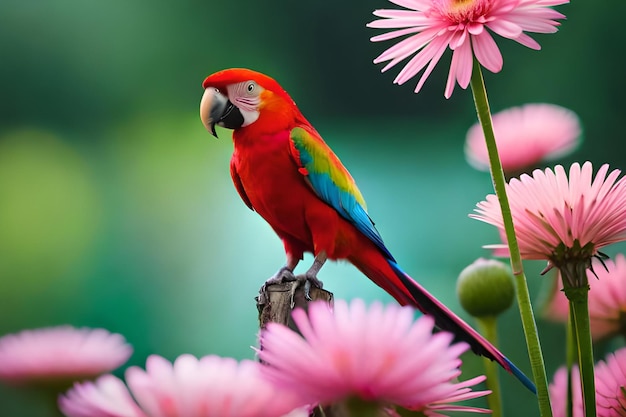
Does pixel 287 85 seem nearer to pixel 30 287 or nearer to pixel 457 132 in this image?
pixel 457 132

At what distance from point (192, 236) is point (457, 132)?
30.2 inches

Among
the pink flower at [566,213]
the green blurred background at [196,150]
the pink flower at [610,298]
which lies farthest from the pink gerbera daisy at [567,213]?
the green blurred background at [196,150]

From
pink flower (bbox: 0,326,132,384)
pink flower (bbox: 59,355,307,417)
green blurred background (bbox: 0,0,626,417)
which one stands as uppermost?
green blurred background (bbox: 0,0,626,417)

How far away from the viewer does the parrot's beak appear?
0.65 m

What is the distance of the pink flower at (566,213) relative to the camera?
0.34 m

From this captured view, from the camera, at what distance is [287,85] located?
200 cm

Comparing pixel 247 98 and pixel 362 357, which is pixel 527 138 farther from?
pixel 362 357

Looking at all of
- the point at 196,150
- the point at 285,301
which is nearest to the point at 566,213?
the point at 285,301

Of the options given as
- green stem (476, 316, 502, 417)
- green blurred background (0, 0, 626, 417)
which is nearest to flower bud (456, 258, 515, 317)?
green stem (476, 316, 502, 417)

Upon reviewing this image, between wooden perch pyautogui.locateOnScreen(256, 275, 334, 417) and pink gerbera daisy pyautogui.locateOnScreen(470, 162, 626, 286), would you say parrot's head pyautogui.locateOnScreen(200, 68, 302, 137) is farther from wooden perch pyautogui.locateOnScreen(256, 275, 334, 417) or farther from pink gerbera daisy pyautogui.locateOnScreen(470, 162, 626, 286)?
pink gerbera daisy pyautogui.locateOnScreen(470, 162, 626, 286)

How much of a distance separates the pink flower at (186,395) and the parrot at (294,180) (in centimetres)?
42

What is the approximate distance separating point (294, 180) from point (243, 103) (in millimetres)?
91

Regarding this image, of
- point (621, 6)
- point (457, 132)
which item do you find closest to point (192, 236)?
point (457, 132)

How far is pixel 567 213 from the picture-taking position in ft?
1.12
